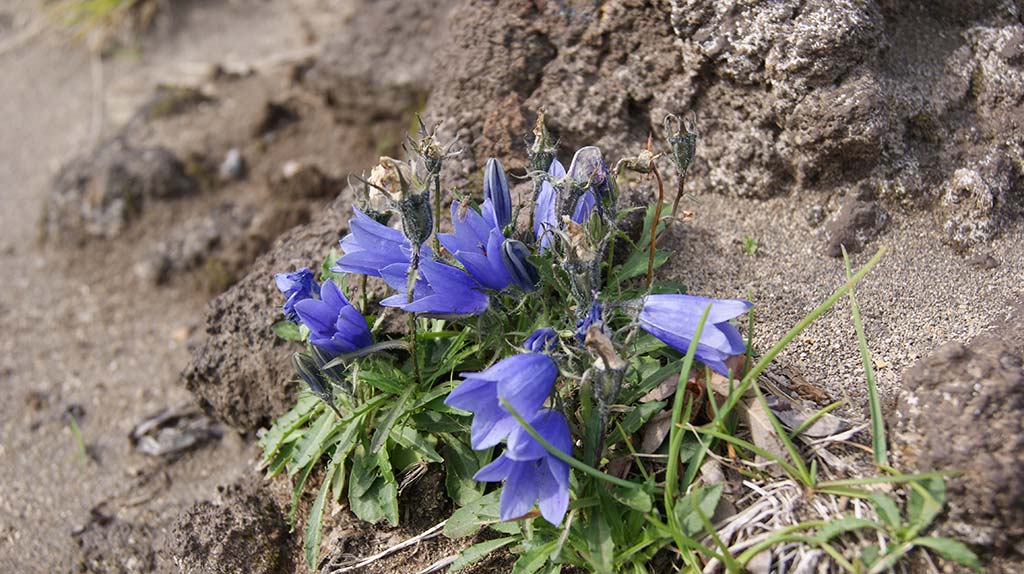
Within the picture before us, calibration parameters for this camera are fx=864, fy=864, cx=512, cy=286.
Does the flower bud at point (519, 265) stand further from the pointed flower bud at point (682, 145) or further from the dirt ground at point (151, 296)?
the dirt ground at point (151, 296)

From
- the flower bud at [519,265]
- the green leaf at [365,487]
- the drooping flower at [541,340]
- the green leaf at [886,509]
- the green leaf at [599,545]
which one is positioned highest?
the flower bud at [519,265]

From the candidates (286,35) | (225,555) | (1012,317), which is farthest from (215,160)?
(1012,317)

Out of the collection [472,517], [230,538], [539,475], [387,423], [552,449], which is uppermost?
[552,449]

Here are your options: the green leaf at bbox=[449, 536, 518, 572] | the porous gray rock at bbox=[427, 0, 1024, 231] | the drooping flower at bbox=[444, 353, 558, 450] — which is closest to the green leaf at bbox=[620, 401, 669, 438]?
the drooping flower at bbox=[444, 353, 558, 450]

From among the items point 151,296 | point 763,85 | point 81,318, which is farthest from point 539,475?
point 81,318

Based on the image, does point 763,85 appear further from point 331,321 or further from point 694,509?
point 331,321

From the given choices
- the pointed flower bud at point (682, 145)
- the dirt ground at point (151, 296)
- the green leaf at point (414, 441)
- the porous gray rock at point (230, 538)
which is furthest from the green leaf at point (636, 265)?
the porous gray rock at point (230, 538)
